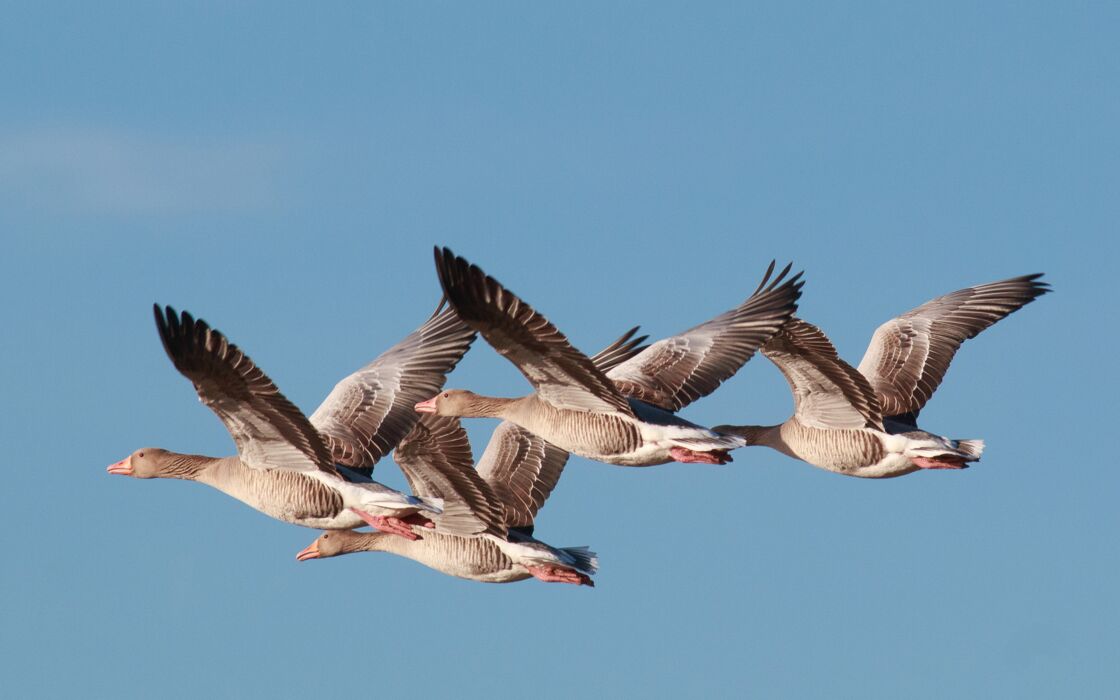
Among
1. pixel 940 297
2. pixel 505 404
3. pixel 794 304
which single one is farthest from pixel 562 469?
pixel 940 297

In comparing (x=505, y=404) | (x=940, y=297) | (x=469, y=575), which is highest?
(x=940, y=297)

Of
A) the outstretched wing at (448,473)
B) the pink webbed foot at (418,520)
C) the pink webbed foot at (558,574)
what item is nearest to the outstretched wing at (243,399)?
the pink webbed foot at (418,520)

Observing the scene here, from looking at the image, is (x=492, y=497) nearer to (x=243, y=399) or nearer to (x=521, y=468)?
(x=521, y=468)

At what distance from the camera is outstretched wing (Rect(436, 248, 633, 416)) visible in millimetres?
21453

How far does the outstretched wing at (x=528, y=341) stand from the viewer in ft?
70.4

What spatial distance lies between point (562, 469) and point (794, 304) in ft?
12.1

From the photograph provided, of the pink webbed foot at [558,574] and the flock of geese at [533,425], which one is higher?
the flock of geese at [533,425]

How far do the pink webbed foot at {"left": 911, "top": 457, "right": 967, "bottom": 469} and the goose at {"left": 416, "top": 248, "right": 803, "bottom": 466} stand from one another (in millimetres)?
2431

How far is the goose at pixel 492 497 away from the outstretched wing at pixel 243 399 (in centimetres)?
198

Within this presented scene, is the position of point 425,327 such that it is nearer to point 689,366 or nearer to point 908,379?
point 689,366

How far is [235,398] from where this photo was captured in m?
22.9

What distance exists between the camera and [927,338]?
91.6 ft

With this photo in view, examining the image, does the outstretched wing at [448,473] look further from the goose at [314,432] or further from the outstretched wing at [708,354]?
the outstretched wing at [708,354]

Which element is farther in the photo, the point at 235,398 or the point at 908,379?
the point at 908,379
